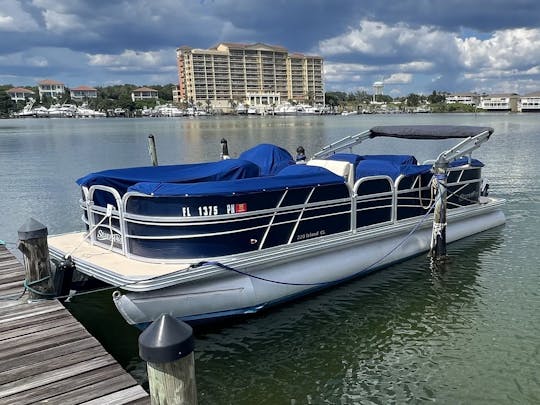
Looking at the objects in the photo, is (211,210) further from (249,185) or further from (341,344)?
(341,344)

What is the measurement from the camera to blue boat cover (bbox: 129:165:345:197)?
718 centimetres

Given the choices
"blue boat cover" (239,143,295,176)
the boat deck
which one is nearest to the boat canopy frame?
"blue boat cover" (239,143,295,176)

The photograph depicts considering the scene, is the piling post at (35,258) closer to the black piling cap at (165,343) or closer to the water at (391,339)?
the water at (391,339)

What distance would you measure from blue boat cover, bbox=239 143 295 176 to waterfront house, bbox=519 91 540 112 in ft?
702

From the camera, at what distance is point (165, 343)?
134 inches

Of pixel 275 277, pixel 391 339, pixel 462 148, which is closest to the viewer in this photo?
pixel 391 339

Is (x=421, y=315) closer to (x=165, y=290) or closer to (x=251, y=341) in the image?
(x=251, y=341)

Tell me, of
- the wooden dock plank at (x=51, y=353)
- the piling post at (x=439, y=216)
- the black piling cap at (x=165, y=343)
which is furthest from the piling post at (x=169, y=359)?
the piling post at (x=439, y=216)

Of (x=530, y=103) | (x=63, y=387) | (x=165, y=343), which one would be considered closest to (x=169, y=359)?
(x=165, y=343)

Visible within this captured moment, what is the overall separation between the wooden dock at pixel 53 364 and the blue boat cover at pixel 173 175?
7.05 ft

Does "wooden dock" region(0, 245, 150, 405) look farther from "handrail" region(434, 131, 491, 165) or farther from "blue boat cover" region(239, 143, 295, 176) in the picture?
"handrail" region(434, 131, 491, 165)

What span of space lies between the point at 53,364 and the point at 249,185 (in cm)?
377

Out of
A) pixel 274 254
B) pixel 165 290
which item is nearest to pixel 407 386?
pixel 274 254

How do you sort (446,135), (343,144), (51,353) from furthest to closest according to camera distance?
(343,144)
(446,135)
(51,353)
